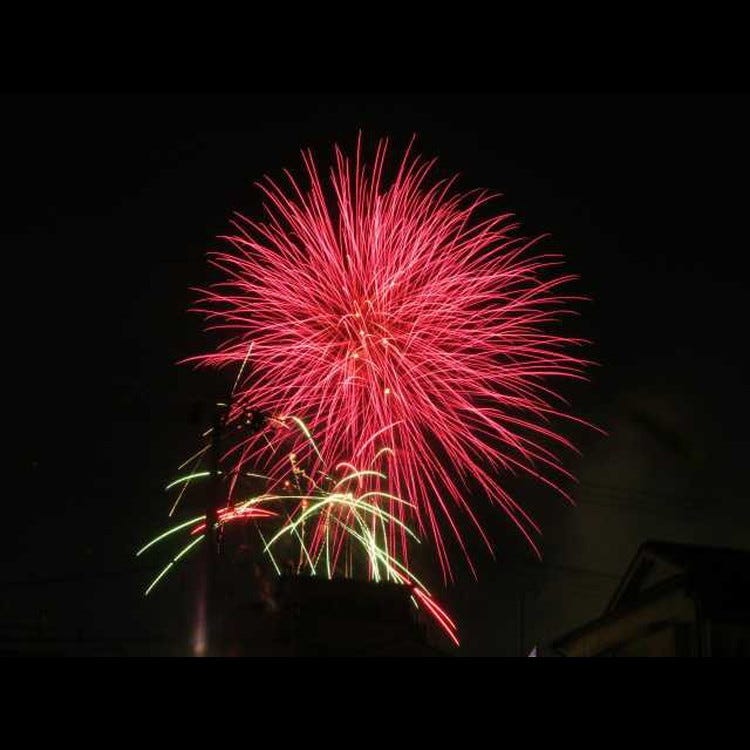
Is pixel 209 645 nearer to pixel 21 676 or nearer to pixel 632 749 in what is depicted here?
pixel 21 676

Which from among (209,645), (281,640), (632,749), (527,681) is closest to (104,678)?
(527,681)

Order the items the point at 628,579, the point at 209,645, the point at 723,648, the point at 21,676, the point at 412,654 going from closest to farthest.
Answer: the point at 21,676
the point at 209,645
the point at 723,648
the point at 412,654
the point at 628,579

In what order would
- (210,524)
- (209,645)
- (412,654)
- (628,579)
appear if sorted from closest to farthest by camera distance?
(209,645), (210,524), (412,654), (628,579)

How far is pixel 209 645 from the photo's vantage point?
54.3ft

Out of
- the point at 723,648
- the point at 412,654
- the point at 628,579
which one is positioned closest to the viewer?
the point at 723,648

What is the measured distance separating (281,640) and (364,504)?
309 centimetres

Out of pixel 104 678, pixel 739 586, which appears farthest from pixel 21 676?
pixel 739 586

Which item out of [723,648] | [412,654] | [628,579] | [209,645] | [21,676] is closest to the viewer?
[21,676]

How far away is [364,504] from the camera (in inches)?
883

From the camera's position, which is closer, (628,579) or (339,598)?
(339,598)

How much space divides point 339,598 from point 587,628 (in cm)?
Result: 566

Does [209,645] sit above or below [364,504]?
below

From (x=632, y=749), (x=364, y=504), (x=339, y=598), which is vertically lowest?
(x=632, y=749)

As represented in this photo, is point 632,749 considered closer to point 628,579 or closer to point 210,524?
point 210,524
